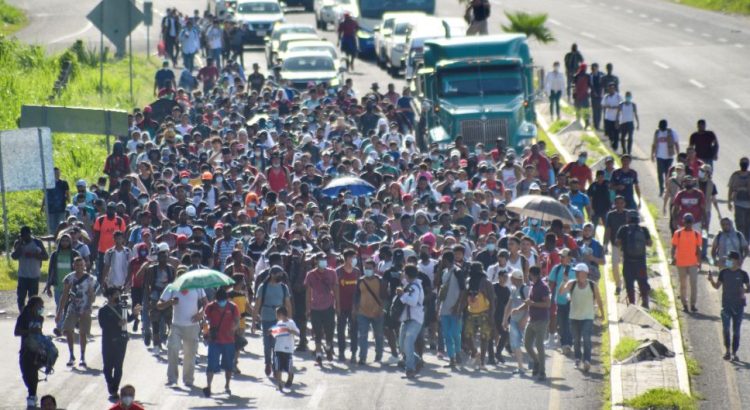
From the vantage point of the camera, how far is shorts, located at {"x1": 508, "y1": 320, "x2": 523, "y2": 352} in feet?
74.6

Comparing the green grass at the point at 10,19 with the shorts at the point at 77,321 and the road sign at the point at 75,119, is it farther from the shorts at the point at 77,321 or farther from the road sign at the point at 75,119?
the shorts at the point at 77,321

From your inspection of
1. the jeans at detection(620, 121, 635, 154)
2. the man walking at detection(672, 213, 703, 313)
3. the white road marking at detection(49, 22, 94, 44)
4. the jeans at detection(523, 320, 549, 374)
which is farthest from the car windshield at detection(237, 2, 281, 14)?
the jeans at detection(523, 320, 549, 374)

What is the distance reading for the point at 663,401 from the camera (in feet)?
66.8

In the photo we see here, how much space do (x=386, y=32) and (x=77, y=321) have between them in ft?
95.8

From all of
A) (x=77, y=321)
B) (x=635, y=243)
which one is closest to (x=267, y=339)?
(x=77, y=321)

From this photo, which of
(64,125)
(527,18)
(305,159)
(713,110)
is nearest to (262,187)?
(305,159)

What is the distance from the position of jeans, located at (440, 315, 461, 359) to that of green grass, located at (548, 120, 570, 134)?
18.6 meters

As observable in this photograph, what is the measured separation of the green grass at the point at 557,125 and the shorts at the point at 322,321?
18793 mm

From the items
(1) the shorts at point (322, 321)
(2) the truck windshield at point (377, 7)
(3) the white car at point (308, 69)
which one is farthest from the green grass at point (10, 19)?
(1) the shorts at point (322, 321)

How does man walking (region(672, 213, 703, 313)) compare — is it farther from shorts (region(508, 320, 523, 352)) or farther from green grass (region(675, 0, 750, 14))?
green grass (region(675, 0, 750, 14))

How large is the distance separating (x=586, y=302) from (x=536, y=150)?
27.0ft

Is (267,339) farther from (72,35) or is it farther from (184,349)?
(72,35)

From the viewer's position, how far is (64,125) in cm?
3145

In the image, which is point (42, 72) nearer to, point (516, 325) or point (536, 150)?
point (536, 150)
